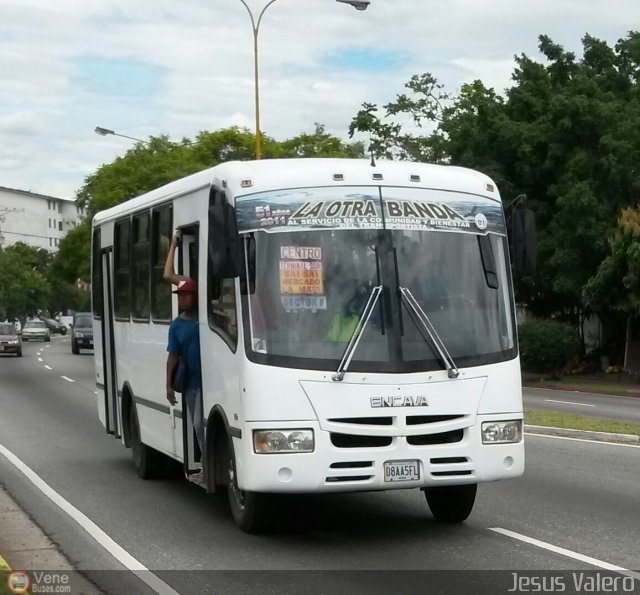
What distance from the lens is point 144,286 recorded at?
13.3 metres

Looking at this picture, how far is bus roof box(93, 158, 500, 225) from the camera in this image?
10.0 m

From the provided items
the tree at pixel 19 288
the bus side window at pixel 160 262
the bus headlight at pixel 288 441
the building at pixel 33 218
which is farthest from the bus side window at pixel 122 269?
the building at pixel 33 218

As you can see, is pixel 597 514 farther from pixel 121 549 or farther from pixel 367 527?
pixel 121 549

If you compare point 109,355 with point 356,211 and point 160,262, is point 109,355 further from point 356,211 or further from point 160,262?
point 356,211

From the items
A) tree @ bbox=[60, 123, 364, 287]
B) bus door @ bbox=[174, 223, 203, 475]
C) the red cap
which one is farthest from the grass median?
tree @ bbox=[60, 123, 364, 287]

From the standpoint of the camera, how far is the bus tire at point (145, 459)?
45.0ft

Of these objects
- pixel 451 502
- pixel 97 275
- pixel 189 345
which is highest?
pixel 97 275

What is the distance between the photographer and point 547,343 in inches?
1534

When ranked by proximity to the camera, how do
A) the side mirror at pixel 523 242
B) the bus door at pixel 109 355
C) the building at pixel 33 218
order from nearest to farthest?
the side mirror at pixel 523 242 → the bus door at pixel 109 355 → the building at pixel 33 218

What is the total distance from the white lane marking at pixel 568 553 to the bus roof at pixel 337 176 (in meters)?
2.52

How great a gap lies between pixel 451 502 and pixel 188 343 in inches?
96.1

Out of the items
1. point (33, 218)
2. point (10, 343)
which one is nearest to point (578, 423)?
point (10, 343)

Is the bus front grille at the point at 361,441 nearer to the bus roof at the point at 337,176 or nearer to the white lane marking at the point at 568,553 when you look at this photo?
the white lane marking at the point at 568,553

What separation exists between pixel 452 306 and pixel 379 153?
40546 mm
